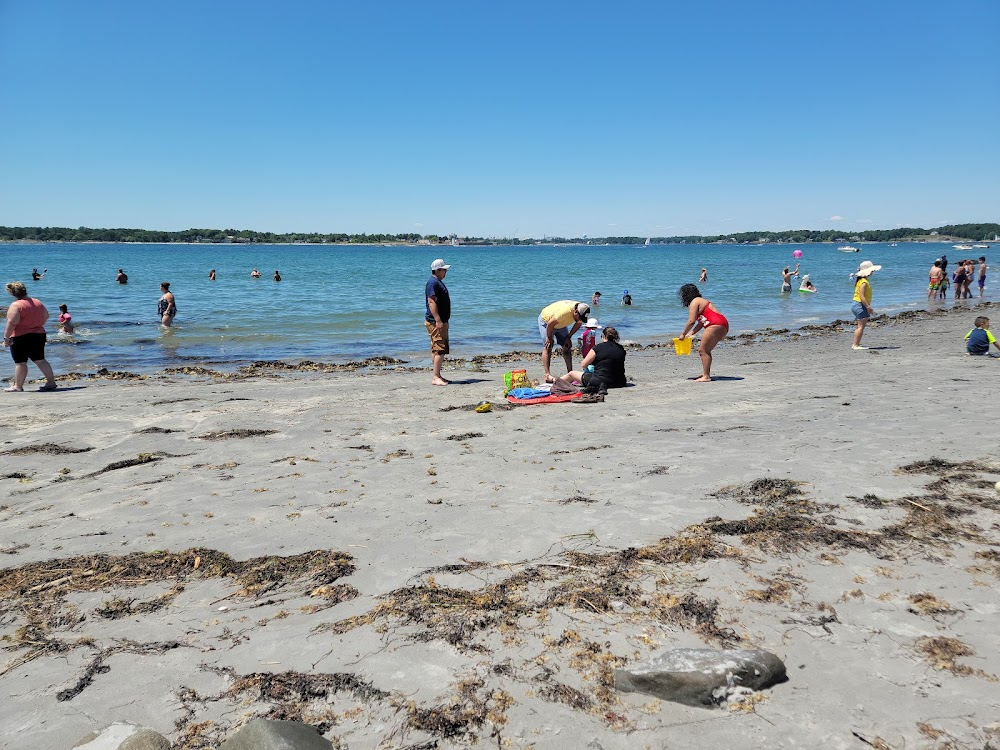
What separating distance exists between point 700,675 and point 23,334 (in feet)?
38.3

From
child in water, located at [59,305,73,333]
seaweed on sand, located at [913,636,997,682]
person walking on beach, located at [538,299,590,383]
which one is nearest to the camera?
seaweed on sand, located at [913,636,997,682]

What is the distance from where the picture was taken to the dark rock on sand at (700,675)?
2.75m

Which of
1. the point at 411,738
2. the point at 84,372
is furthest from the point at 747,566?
the point at 84,372

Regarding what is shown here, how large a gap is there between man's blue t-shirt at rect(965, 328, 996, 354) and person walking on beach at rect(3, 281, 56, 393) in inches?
635

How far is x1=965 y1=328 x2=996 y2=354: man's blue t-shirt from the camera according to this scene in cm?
1200

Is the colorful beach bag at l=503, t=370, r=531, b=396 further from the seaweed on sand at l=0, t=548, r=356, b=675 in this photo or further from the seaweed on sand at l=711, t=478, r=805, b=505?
the seaweed on sand at l=0, t=548, r=356, b=675

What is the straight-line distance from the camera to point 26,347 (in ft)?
34.8

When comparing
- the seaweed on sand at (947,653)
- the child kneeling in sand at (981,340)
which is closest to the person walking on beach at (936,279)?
the child kneeling in sand at (981,340)

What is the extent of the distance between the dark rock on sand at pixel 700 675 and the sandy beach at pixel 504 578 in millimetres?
67

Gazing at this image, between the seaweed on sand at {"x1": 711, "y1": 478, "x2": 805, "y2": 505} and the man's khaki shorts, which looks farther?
the man's khaki shorts

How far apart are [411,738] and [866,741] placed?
5.80ft

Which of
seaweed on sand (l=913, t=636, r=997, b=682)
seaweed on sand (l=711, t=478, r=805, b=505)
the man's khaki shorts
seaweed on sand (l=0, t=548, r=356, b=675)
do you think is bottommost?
seaweed on sand (l=0, t=548, r=356, b=675)

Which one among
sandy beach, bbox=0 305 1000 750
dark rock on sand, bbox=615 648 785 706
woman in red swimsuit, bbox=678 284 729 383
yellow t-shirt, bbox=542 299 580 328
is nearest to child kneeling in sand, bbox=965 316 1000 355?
woman in red swimsuit, bbox=678 284 729 383

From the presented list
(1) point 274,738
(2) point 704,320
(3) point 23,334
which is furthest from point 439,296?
(1) point 274,738
